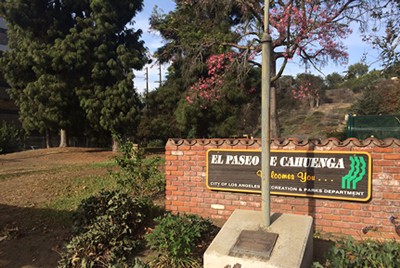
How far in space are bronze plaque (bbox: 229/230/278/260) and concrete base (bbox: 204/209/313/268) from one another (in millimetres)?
37

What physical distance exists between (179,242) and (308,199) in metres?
1.85

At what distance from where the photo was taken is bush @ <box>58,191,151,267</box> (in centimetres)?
394

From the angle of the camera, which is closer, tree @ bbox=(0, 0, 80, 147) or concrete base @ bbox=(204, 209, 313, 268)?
concrete base @ bbox=(204, 209, 313, 268)

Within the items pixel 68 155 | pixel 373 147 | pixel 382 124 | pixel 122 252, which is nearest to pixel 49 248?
pixel 122 252

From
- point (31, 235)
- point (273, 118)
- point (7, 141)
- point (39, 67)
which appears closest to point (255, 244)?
point (31, 235)

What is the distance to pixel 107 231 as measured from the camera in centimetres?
425

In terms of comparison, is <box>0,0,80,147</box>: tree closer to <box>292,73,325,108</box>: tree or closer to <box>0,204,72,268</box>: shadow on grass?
<box>0,204,72,268</box>: shadow on grass

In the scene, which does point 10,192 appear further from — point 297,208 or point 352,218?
point 352,218

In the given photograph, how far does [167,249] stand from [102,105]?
13.8 metres

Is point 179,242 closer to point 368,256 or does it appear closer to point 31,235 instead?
point 368,256

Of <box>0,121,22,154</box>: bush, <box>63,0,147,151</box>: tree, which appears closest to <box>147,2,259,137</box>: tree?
<box>63,0,147,151</box>: tree

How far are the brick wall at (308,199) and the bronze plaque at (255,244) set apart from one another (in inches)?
48.9

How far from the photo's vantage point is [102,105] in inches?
646

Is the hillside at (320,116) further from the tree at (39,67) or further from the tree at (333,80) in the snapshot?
the tree at (39,67)
